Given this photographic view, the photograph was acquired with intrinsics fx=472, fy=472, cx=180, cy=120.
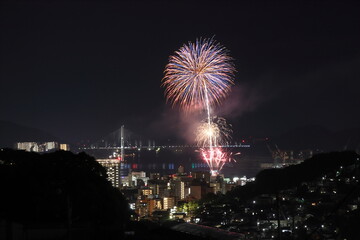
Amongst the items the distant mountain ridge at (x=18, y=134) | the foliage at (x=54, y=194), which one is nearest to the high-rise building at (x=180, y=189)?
the foliage at (x=54, y=194)

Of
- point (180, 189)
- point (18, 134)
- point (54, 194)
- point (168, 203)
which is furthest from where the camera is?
point (18, 134)

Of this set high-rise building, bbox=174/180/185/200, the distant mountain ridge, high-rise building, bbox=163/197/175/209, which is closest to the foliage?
high-rise building, bbox=163/197/175/209

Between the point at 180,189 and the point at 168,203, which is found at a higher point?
the point at 180,189

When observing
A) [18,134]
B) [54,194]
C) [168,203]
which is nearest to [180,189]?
[168,203]

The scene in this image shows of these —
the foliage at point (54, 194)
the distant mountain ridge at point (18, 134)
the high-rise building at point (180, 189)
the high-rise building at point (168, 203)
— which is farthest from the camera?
the distant mountain ridge at point (18, 134)

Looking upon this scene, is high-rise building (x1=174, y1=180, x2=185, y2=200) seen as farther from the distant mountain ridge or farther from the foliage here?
the distant mountain ridge

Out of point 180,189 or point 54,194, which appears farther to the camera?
point 180,189

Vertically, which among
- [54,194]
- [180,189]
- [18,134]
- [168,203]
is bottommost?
[168,203]

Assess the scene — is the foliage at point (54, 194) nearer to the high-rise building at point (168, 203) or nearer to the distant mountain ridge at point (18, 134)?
the high-rise building at point (168, 203)

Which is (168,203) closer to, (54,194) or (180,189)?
(180,189)
